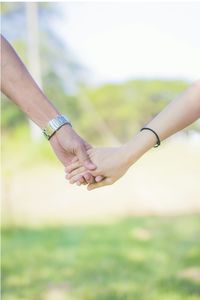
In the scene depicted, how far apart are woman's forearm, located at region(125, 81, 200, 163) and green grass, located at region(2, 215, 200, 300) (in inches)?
40.3

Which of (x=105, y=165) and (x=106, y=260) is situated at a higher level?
(x=106, y=260)

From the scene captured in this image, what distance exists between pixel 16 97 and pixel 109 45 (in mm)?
967

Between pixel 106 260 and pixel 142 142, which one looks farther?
pixel 106 260

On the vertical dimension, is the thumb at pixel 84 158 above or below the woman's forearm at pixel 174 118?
above

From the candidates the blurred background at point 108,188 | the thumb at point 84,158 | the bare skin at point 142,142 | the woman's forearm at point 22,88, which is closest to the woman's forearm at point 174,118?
the bare skin at point 142,142

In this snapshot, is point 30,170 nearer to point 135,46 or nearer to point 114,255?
point 114,255

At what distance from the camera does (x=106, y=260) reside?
2463 millimetres

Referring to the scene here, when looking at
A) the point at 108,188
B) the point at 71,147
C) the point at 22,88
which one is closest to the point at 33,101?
the point at 22,88

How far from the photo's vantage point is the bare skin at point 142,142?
145 centimetres

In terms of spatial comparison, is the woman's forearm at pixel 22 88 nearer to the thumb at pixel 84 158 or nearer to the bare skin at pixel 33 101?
the bare skin at pixel 33 101

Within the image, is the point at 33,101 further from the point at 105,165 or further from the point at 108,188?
the point at 108,188

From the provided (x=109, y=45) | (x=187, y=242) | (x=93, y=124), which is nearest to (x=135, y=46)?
(x=109, y=45)

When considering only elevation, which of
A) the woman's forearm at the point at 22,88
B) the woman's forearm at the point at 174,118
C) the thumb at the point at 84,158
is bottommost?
the woman's forearm at the point at 174,118

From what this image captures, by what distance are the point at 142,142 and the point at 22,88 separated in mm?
328
